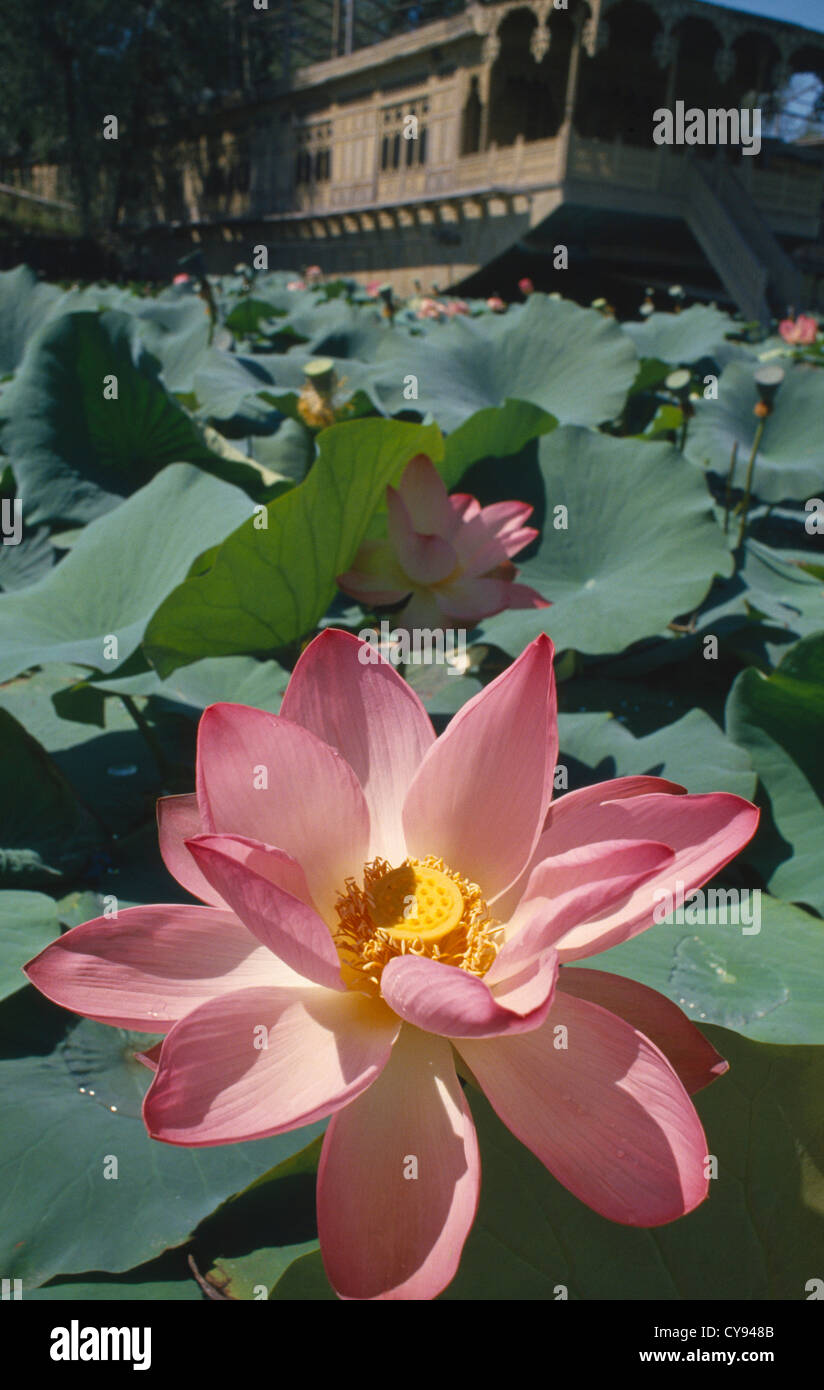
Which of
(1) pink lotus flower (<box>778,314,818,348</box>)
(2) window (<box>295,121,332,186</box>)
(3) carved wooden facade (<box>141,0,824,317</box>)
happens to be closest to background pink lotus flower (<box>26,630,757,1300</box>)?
(1) pink lotus flower (<box>778,314,818,348</box>)

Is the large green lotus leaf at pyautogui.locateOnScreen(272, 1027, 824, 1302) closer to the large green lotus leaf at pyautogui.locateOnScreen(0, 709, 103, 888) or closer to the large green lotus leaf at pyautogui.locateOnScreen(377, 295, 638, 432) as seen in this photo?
the large green lotus leaf at pyautogui.locateOnScreen(0, 709, 103, 888)

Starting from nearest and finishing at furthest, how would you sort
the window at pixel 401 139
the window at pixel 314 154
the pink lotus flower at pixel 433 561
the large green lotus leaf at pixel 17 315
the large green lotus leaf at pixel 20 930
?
the large green lotus leaf at pixel 20 930 → the pink lotus flower at pixel 433 561 → the large green lotus leaf at pixel 17 315 → the window at pixel 401 139 → the window at pixel 314 154

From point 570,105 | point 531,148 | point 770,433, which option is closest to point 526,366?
point 770,433

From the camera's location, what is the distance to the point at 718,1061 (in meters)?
0.54

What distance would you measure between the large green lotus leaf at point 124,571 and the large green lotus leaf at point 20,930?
26 centimetres

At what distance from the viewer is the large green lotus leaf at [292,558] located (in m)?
1.01

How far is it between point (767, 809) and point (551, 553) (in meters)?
0.75

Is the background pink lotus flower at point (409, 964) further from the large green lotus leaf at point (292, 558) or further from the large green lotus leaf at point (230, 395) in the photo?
the large green lotus leaf at point (230, 395)

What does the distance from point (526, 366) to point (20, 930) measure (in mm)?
2162

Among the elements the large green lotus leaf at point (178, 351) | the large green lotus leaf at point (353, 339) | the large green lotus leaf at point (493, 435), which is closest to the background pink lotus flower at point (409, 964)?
the large green lotus leaf at point (493, 435)

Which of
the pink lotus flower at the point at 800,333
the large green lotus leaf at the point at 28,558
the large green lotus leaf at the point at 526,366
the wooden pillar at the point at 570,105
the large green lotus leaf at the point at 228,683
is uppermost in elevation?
the wooden pillar at the point at 570,105

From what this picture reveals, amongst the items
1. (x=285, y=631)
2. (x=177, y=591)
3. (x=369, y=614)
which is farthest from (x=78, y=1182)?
(x=369, y=614)

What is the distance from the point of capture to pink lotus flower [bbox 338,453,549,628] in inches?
45.9

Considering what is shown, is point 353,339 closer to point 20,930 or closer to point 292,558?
point 292,558
